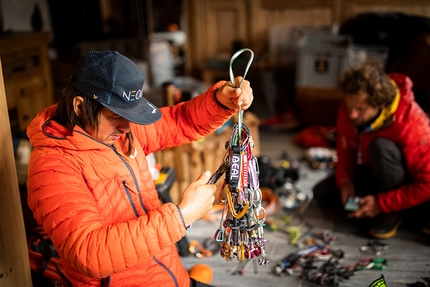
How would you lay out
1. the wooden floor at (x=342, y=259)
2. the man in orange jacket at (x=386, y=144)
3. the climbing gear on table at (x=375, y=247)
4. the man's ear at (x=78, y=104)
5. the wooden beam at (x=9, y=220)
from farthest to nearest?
the climbing gear on table at (x=375, y=247) → the man in orange jacket at (x=386, y=144) → the wooden floor at (x=342, y=259) → the wooden beam at (x=9, y=220) → the man's ear at (x=78, y=104)

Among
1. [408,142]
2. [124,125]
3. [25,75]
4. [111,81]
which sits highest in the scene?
[111,81]

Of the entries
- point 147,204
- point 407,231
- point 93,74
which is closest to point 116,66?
point 93,74

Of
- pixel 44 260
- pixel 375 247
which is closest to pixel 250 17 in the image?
pixel 375 247

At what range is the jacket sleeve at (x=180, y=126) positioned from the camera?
1.66 m

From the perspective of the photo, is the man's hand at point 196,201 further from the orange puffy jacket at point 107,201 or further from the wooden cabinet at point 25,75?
the wooden cabinet at point 25,75

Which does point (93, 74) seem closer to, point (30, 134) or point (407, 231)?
point (30, 134)

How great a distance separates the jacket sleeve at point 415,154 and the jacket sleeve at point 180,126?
1064 millimetres

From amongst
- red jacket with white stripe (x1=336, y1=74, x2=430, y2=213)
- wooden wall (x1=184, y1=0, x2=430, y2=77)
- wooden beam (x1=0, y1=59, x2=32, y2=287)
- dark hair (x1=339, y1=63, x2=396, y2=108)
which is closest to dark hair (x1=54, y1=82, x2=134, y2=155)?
wooden beam (x1=0, y1=59, x2=32, y2=287)

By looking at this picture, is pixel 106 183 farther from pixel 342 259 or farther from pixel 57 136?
pixel 342 259

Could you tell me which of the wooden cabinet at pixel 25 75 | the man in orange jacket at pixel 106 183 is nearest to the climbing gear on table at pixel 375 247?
the man in orange jacket at pixel 106 183

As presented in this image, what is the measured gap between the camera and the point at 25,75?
11.3ft

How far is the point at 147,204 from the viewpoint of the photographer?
155 cm

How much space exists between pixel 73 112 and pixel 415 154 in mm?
1633

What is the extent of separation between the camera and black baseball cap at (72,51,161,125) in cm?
132
